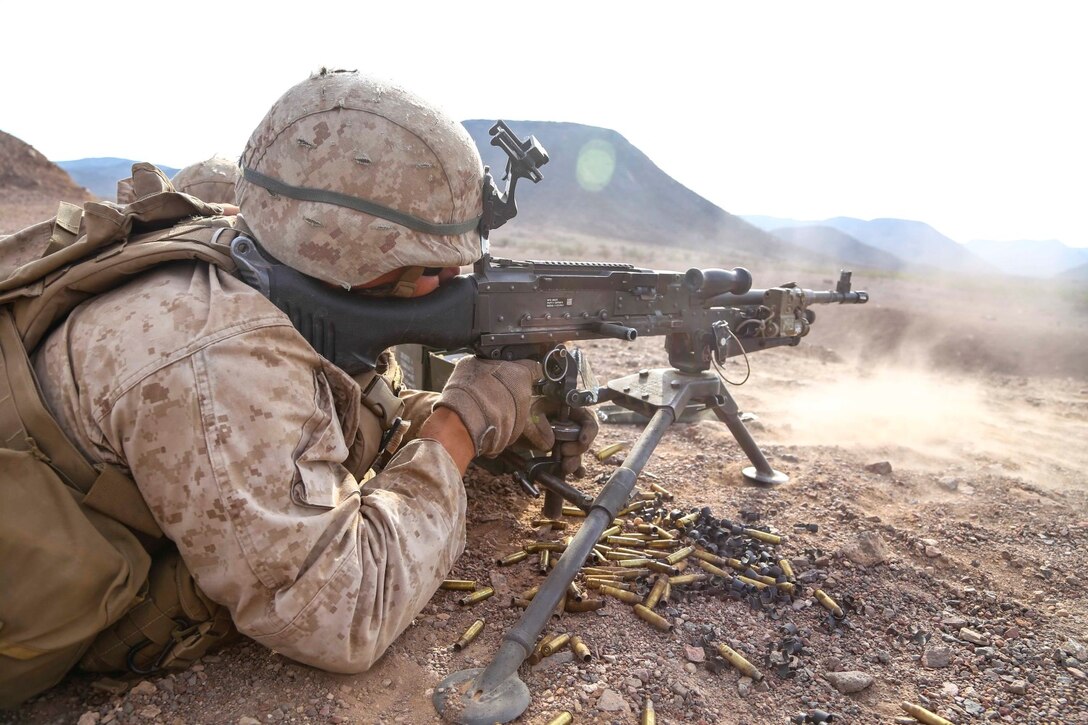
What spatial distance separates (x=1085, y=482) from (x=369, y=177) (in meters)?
6.40

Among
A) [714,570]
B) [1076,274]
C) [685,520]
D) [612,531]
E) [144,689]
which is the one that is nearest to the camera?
[144,689]

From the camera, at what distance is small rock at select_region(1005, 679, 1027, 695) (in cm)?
306

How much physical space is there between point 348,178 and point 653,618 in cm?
234

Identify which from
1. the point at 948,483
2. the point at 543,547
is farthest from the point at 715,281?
the point at 948,483

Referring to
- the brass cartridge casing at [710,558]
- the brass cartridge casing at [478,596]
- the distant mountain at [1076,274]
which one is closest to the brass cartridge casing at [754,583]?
the brass cartridge casing at [710,558]

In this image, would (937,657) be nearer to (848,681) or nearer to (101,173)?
(848,681)

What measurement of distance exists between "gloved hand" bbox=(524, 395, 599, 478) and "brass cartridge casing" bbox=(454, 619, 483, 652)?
1120 millimetres

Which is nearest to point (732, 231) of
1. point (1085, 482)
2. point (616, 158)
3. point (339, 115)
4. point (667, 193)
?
point (667, 193)

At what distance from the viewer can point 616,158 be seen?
239 ft

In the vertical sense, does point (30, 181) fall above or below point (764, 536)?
above

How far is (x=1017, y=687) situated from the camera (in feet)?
10.1

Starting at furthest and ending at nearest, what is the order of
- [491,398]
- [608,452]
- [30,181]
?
[30,181] < [608,452] < [491,398]

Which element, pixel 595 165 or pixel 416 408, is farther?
pixel 595 165

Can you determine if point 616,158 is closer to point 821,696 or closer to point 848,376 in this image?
point 848,376
